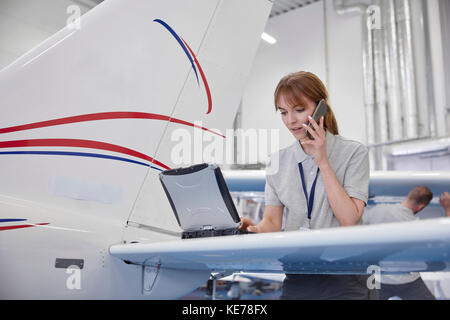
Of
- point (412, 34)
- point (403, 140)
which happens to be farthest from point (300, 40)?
point (403, 140)

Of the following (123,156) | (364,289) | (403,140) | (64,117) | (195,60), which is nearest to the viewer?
(364,289)

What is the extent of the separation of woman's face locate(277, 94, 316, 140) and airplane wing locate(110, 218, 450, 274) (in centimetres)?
56

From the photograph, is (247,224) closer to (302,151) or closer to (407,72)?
(302,151)

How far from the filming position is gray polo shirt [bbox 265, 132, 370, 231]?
1558 millimetres

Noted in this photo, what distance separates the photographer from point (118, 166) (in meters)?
1.80

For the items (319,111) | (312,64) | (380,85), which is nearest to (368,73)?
(380,85)

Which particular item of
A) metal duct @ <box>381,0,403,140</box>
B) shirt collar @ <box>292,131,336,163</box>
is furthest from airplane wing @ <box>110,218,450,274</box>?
metal duct @ <box>381,0,403,140</box>

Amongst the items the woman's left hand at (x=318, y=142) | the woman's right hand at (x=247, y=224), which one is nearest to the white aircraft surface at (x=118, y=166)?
the woman's right hand at (x=247, y=224)

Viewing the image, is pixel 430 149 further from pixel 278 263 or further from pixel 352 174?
pixel 278 263

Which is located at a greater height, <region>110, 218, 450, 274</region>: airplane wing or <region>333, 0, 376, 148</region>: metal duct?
<region>333, 0, 376, 148</region>: metal duct

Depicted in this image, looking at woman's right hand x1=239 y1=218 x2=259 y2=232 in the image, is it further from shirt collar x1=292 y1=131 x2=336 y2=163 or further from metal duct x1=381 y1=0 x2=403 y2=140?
metal duct x1=381 y1=0 x2=403 y2=140
